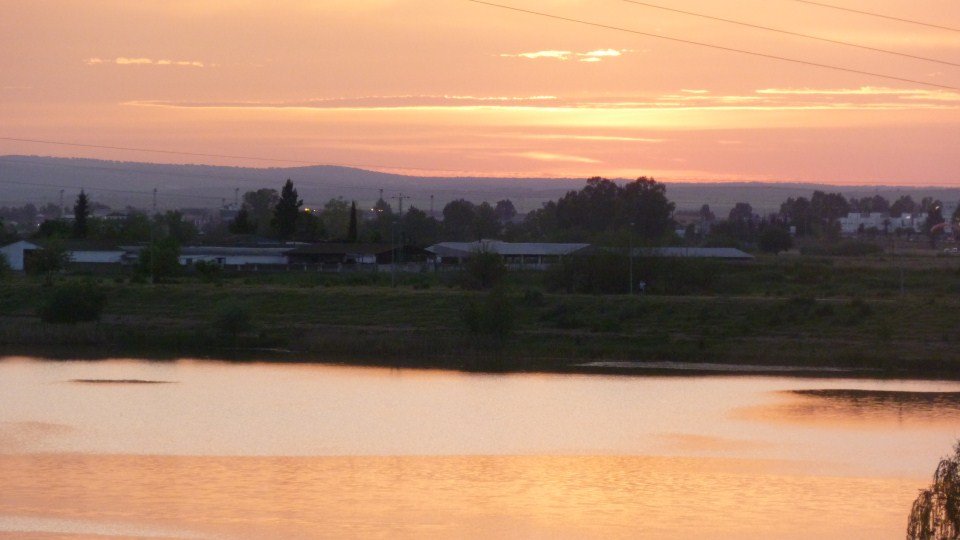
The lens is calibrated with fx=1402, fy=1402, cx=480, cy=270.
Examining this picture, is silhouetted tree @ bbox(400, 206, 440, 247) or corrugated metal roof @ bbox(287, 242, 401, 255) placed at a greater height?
silhouetted tree @ bbox(400, 206, 440, 247)

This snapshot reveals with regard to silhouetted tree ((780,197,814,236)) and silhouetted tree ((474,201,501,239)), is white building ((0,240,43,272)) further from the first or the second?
silhouetted tree ((780,197,814,236))

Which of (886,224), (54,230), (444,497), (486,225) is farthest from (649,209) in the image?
(444,497)

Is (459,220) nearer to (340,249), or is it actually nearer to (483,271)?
(340,249)

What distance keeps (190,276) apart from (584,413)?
39014 millimetres

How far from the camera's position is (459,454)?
2725cm

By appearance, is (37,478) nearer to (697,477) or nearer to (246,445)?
(246,445)

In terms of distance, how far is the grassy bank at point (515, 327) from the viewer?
153ft

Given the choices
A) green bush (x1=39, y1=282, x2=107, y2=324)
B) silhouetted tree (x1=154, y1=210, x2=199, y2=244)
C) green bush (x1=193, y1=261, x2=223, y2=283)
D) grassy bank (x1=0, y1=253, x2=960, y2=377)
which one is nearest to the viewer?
grassy bank (x1=0, y1=253, x2=960, y2=377)

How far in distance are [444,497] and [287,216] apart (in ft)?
256

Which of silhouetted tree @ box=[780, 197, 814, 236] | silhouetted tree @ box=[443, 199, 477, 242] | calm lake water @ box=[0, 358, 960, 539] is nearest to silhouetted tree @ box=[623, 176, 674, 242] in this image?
silhouetted tree @ box=[443, 199, 477, 242]

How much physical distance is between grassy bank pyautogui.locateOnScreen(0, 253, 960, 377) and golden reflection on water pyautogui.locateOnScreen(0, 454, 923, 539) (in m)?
18.4

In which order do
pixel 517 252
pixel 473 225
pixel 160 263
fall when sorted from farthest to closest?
pixel 473 225 < pixel 517 252 < pixel 160 263

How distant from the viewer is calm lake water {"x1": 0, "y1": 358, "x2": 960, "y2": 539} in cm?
2130

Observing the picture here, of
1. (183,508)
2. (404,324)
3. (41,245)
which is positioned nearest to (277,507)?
(183,508)
